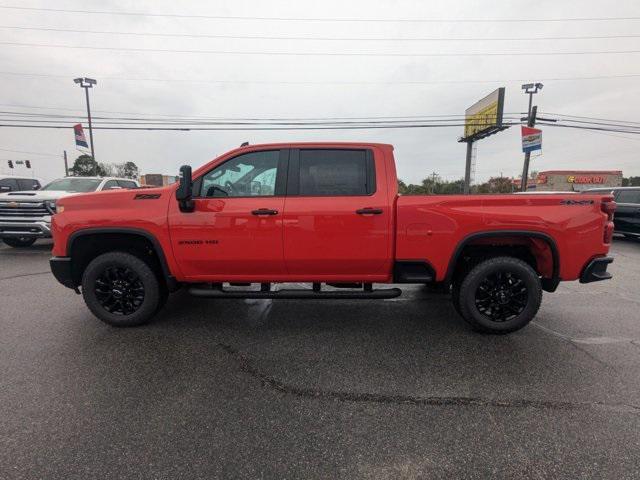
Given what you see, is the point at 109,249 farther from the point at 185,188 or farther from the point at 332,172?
the point at 332,172

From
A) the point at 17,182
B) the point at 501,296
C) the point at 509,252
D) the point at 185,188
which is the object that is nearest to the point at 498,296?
Answer: the point at 501,296

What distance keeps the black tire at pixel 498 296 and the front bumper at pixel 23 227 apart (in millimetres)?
9092

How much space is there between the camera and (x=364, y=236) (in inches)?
139

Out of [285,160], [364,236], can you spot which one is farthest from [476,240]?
[285,160]

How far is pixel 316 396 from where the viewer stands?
105 inches

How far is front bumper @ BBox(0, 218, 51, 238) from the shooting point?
8023 mm

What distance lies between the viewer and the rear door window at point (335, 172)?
364cm

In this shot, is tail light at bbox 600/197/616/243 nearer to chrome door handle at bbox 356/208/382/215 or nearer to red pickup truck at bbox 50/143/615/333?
red pickup truck at bbox 50/143/615/333

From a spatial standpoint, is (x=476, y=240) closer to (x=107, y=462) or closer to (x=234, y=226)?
(x=234, y=226)

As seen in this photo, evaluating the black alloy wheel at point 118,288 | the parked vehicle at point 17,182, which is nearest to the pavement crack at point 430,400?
the black alloy wheel at point 118,288

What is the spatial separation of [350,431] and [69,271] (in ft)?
11.4

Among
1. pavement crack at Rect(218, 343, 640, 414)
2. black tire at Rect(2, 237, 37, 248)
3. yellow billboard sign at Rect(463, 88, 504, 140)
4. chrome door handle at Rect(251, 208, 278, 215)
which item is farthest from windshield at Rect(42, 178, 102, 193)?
yellow billboard sign at Rect(463, 88, 504, 140)

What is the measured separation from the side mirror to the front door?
0.34 feet

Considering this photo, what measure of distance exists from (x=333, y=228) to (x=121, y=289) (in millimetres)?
2495
